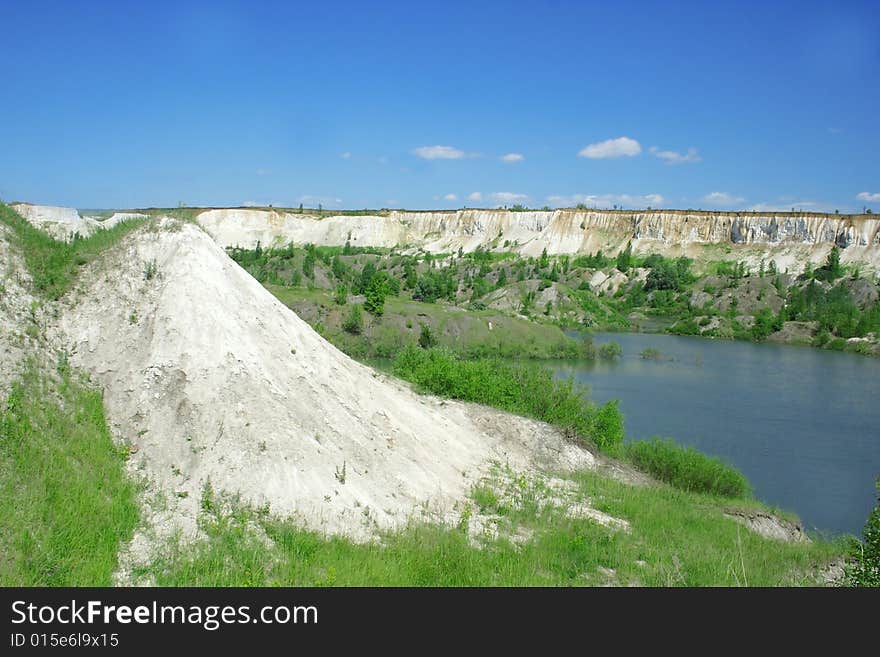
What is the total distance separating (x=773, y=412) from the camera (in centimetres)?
3600

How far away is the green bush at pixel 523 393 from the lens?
21984 millimetres

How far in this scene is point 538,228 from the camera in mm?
110938

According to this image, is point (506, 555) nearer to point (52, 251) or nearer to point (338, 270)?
point (52, 251)

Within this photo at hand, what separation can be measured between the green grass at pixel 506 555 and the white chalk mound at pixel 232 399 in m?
0.91

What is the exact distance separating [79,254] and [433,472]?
345 inches

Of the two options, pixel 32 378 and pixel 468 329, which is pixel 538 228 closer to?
pixel 468 329

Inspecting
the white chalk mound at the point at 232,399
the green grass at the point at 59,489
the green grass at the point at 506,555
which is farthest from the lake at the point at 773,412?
the green grass at the point at 59,489

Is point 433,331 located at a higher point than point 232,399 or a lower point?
lower

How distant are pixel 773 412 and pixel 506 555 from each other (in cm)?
3127

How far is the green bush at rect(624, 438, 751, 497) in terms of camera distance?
65.4 ft

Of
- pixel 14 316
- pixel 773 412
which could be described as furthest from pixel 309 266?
pixel 14 316

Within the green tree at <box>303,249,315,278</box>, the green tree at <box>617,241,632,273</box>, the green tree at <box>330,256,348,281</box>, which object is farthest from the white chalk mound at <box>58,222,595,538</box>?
the green tree at <box>617,241,632,273</box>

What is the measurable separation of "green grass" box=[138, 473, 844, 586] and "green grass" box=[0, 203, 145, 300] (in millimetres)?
6082

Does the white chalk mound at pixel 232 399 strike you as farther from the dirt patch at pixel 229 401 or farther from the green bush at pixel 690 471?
the green bush at pixel 690 471
